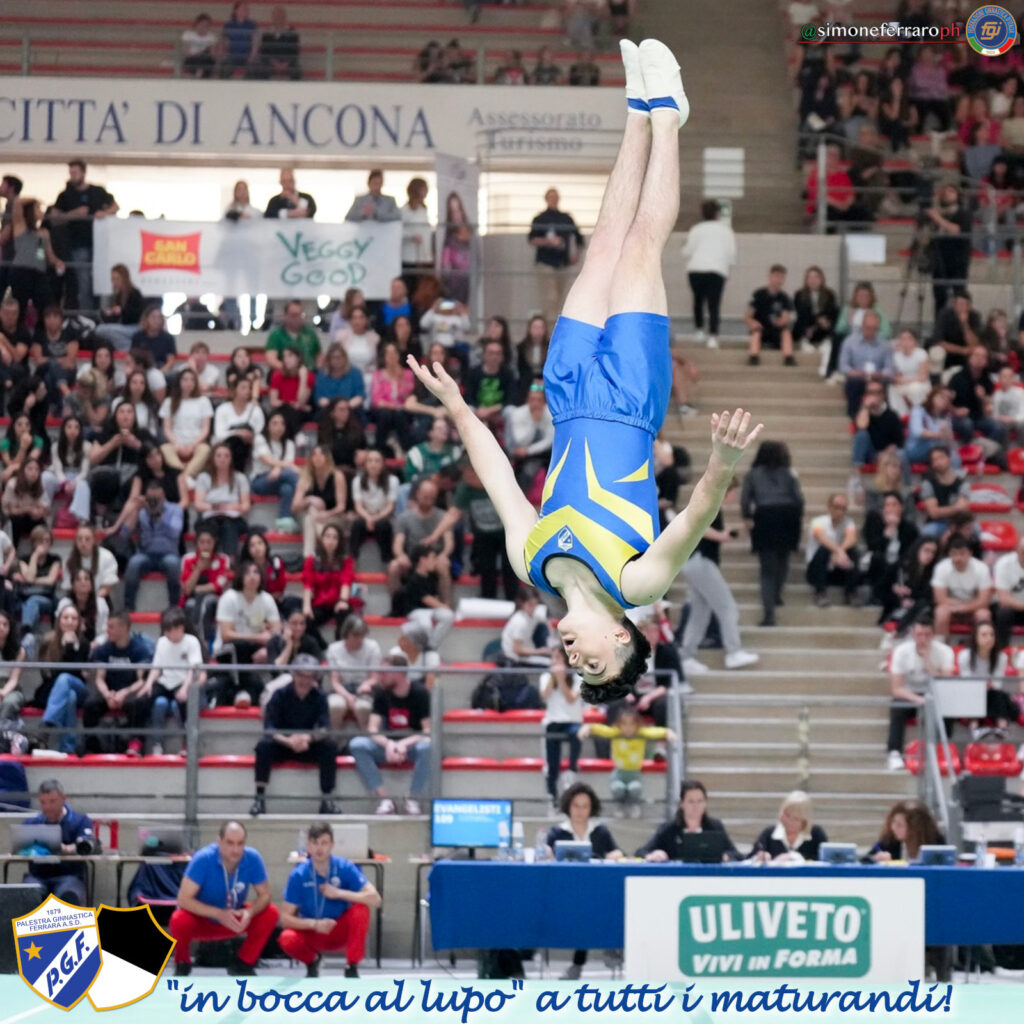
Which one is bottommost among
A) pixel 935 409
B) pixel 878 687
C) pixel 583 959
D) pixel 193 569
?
pixel 583 959

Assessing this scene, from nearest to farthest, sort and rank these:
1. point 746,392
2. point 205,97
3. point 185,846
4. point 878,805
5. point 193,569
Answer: point 185,846, point 878,805, point 193,569, point 746,392, point 205,97

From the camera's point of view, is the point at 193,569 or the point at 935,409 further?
the point at 935,409

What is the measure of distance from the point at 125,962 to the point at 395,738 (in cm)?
430

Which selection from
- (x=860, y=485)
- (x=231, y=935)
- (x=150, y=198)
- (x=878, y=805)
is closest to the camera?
(x=231, y=935)

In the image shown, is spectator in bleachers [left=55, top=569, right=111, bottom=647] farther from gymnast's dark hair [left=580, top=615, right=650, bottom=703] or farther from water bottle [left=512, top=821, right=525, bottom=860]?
gymnast's dark hair [left=580, top=615, right=650, bottom=703]

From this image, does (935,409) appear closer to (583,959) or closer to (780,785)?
(780,785)

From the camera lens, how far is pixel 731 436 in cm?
582

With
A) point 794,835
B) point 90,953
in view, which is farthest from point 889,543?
point 90,953

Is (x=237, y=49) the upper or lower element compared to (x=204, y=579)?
upper

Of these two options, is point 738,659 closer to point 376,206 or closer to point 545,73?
point 376,206

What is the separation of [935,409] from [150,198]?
8.60 m

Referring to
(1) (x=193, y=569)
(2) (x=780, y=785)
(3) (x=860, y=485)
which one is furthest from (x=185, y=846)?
(3) (x=860, y=485)

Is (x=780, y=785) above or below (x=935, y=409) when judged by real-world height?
below

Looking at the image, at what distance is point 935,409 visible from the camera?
48.5 ft
